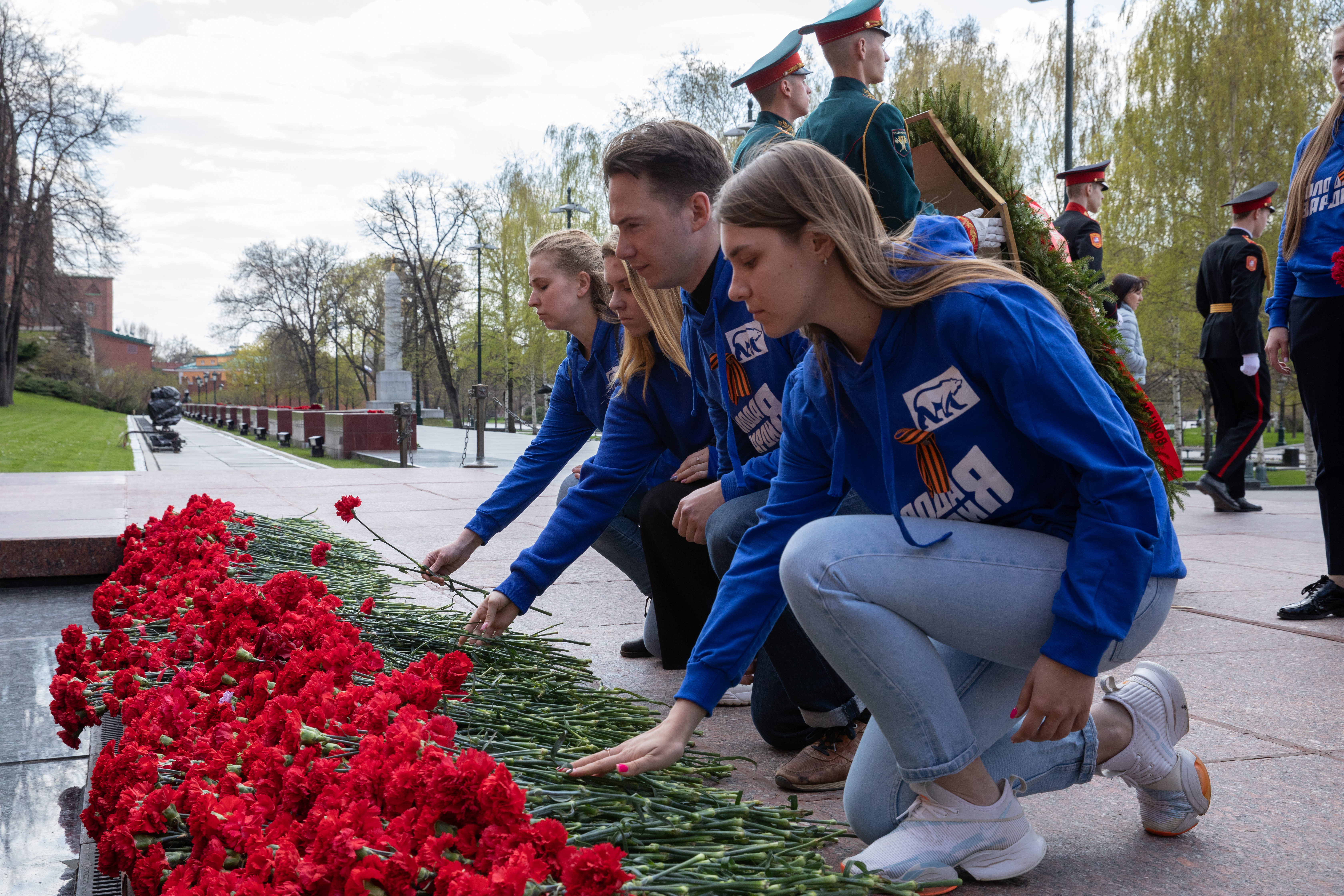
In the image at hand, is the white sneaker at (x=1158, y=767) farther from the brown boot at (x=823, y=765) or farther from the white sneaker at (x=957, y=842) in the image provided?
the brown boot at (x=823, y=765)

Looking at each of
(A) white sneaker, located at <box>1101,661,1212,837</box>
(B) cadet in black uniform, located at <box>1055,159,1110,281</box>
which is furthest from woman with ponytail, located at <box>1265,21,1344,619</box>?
(A) white sneaker, located at <box>1101,661,1212,837</box>

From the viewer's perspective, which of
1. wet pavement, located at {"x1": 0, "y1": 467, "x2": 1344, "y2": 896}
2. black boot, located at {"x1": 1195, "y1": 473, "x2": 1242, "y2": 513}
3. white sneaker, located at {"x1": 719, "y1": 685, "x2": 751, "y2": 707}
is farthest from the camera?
black boot, located at {"x1": 1195, "y1": 473, "x2": 1242, "y2": 513}

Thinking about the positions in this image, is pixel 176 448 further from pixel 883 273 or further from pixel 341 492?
pixel 883 273

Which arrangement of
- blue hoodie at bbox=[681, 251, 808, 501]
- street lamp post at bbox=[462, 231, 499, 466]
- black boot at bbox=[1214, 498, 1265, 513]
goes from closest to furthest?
blue hoodie at bbox=[681, 251, 808, 501]
black boot at bbox=[1214, 498, 1265, 513]
street lamp post at bbox=[462, 231, 499, 466]

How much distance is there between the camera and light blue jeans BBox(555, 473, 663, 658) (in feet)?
11.9

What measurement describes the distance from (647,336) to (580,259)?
1.99 feet

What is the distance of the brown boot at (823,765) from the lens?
2.28 meters

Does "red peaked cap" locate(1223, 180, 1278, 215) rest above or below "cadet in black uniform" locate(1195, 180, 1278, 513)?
above

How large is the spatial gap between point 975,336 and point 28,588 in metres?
4.74

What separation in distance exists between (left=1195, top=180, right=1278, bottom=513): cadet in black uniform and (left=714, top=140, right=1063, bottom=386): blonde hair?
709 centimetres

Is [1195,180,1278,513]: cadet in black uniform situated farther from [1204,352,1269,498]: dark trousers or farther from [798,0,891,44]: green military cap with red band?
[798,0,891,44]: green military cap with red band

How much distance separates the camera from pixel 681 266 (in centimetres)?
270

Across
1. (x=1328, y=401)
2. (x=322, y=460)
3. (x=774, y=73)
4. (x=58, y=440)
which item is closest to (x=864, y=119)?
(x=774, y=73)

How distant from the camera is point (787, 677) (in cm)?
244
